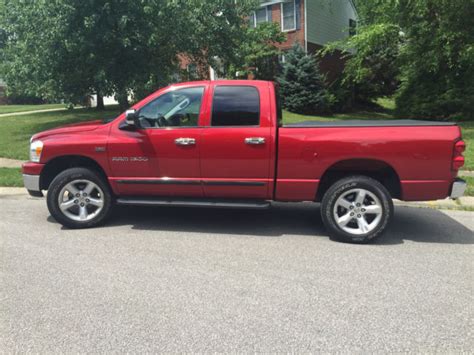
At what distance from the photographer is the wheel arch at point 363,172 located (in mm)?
5070

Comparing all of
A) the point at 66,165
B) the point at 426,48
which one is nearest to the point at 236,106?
the point at 66,165

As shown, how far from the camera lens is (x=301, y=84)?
2169 centimetres

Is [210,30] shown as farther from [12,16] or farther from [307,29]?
[307,29]

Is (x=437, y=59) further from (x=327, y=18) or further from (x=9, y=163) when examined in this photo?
(x=9, y=163)

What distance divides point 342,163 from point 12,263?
381cm

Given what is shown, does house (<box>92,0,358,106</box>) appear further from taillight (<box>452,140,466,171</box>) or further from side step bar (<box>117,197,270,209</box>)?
taillight (<box>452,140,466,171</box>)

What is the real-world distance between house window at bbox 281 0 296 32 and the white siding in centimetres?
84

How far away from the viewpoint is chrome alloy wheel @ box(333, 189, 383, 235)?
500cm

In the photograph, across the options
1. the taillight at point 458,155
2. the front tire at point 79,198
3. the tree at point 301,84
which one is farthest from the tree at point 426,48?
the front tire at point 79,198

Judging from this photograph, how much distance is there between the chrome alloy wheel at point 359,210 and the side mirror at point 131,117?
2.64 metres

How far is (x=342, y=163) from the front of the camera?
5.10m

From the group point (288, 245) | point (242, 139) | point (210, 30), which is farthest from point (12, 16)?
point (288, 245)

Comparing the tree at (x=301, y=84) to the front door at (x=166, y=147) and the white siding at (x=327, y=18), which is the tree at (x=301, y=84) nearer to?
the white siding at (x=327, y=18)

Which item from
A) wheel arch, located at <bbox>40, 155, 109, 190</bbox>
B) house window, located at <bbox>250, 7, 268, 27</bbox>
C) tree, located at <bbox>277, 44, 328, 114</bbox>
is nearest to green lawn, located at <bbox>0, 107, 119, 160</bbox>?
wheel arch, located at <bbox>40, 155, 109, 190</bbox>
